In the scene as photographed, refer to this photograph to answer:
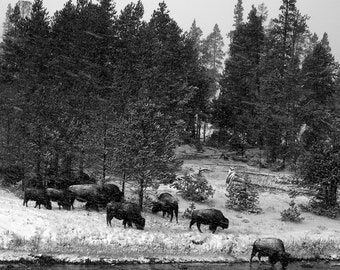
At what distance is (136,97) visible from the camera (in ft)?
110

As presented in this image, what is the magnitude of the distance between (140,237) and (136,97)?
1268cm

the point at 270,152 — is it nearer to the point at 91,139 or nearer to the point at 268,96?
the point at 268,96

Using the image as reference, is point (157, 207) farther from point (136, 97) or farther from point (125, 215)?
point (136, 97)

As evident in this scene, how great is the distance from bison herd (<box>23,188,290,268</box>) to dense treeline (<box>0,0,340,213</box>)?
1.75m

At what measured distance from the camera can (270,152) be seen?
162ft

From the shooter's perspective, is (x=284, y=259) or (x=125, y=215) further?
(x=125, y=215)

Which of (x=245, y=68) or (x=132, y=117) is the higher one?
(x=245, y=68)

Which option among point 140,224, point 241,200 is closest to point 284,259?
point 140,224

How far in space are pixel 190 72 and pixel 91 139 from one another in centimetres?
2315

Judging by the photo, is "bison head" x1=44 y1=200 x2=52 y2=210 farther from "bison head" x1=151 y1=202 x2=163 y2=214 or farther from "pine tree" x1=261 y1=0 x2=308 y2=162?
"pine tree" x1=261 y1=0 x2=308 y2=162

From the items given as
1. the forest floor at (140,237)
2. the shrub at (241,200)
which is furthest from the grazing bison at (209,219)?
the shrub at (241,200)

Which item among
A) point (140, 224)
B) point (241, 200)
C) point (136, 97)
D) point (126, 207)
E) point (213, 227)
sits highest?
point (136, 97)

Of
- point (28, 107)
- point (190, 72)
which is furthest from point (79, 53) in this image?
point (190, 72)

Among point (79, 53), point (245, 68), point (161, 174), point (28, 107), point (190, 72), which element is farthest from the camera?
point (245, 68)
